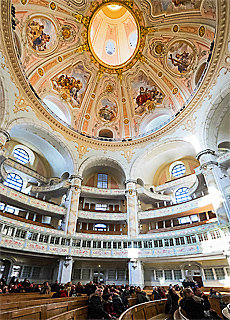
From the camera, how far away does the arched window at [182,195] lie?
21.1m

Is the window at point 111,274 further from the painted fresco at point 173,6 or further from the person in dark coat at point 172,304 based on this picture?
the painted fresco at point 173,6

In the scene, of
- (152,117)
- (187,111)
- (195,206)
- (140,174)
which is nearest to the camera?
(195,206)

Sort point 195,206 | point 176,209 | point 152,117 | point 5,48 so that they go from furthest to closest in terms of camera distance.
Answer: point 152,117, point 176,209, point 195,206, point 5,48

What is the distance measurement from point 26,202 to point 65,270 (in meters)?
6.66

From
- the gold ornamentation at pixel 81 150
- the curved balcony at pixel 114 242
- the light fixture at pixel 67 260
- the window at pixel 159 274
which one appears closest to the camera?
the curved balcony at pixel 114 242

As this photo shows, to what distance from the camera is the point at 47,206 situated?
17766 millimetres

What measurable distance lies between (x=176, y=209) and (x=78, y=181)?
34.1 feet

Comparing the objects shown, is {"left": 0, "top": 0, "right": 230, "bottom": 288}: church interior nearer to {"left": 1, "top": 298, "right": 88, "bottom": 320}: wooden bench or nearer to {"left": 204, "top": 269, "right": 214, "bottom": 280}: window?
{"left": 204, "top": 269, "right": 214, "bottom": 280}: window

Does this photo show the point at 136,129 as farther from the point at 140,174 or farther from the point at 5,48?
the point at 5,48

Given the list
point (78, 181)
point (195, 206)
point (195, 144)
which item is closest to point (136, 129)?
point (195, 144)

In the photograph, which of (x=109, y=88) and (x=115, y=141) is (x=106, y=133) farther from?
(x=109, y=88)

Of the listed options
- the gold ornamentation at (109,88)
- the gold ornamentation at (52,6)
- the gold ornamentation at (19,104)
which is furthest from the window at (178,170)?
the gold ornamentation at (52,6)

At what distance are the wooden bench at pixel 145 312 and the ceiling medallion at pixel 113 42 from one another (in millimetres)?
24537

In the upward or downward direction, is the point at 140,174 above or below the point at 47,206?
above
